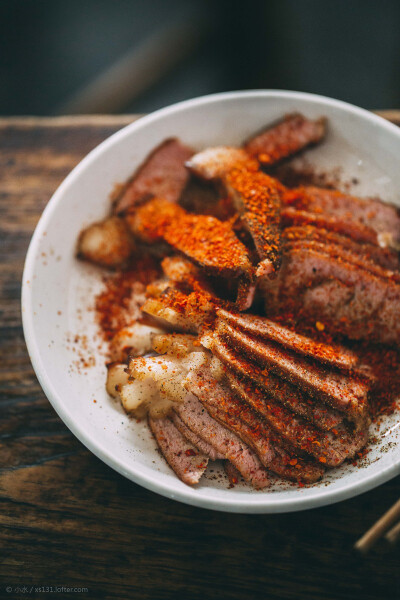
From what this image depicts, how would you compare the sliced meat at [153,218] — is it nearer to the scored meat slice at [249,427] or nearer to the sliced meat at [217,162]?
the sliced meat at [217,162]

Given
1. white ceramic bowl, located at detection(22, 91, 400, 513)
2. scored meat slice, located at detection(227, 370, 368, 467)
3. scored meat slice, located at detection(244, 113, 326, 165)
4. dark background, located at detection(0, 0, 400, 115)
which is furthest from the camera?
dark background, located at detection(0, 0, 400, 115)

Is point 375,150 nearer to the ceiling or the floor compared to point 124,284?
nearer to the ceiling

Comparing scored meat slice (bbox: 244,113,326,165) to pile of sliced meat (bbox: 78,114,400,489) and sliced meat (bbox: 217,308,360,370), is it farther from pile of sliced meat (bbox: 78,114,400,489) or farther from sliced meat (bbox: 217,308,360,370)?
sliced meat (bbox: 217,308,360,370)

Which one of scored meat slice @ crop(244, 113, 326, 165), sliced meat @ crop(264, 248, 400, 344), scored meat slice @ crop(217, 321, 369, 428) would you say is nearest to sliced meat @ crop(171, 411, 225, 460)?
scored meat slice @ crop(217, 321, 369, 428)

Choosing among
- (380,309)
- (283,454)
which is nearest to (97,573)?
(283,454)

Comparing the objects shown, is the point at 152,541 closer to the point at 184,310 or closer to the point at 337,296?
the point at 184,310

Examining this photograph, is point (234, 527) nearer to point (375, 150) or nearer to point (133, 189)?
point (133, 189)
